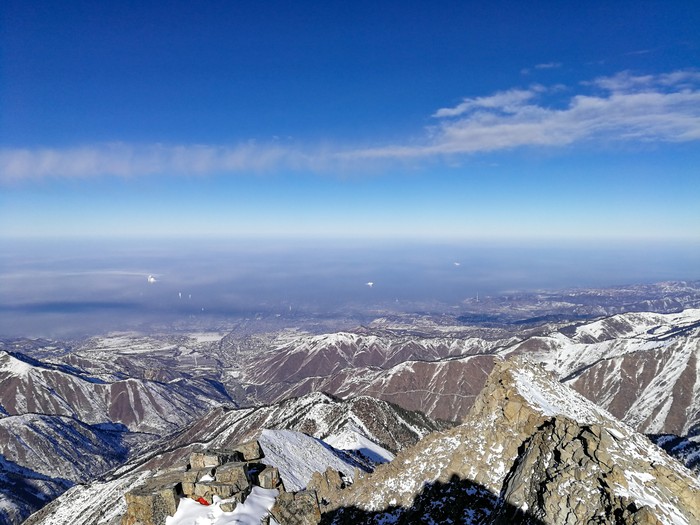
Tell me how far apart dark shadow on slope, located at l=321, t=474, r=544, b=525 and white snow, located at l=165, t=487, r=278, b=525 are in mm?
16756

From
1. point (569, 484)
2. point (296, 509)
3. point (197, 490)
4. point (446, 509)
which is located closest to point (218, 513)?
point (197, 490)

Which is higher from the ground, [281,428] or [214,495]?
[214,495]

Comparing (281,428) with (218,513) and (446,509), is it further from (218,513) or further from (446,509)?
(218,513)

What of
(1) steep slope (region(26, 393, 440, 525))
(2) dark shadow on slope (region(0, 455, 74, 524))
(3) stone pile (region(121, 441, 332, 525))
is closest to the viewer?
(3) stone pile (region(121, 441, 332, 525))

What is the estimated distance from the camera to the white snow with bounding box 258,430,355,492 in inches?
3226

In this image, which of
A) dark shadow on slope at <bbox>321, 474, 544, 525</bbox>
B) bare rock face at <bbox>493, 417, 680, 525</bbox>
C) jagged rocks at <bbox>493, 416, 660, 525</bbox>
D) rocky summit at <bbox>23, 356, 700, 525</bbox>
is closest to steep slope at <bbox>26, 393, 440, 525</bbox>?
rocky summit at <bbox>23, 356, 700, 525</bbox>

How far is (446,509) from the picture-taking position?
3656cm

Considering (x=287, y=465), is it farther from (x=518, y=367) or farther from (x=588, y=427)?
(x=588, y=427)

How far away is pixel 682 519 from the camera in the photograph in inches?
898

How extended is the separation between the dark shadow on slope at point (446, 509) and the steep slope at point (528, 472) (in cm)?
11

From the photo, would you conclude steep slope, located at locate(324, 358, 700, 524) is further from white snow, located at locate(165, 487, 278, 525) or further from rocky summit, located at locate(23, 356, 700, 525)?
white snow, located at locate(165, 487, 278, 525)

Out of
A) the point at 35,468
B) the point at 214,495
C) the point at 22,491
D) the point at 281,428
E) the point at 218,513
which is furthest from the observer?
the point at 35,468

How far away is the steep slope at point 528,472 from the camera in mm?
23430

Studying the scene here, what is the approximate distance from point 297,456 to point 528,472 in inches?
2897
